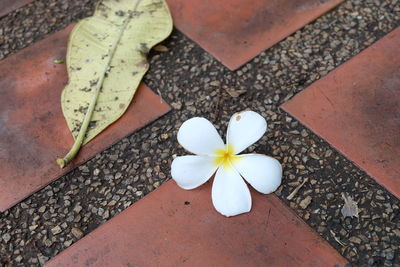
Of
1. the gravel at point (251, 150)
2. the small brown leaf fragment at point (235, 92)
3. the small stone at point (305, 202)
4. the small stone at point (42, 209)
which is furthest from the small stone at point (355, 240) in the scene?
the small stone at point (42, 209)

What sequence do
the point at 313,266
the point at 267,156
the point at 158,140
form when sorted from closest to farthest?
the point at 313,266 → the point at 267,156 → the point at 158,140

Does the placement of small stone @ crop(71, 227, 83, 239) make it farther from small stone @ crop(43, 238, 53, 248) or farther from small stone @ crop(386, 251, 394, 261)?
small stone @ crop(386, 251, 394, 261)

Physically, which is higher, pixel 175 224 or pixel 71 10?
pixel 71 10

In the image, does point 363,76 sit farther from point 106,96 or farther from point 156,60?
point 106,96

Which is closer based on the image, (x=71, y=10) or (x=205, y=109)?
(x=205, y=109)

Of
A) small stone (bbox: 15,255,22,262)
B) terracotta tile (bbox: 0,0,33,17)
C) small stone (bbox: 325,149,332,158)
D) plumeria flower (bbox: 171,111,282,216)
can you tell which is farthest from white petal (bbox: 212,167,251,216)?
terracotta tile (bbox: 0,0,33,17)

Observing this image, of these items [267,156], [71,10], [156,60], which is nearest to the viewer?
[267,156]

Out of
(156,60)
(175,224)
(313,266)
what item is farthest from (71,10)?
(313,266)
